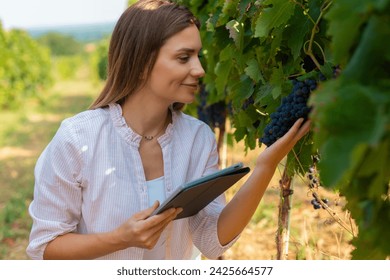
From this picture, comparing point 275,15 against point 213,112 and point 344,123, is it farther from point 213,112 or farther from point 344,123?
point 213,112

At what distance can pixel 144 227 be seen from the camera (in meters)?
2.02

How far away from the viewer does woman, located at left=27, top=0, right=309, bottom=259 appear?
7.33ft

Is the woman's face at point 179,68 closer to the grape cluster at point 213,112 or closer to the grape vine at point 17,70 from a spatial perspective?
the grape cluster at point 213,112

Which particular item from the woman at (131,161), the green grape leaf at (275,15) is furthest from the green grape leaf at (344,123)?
the woman at (131,161)

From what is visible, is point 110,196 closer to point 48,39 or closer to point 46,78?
point 46,78

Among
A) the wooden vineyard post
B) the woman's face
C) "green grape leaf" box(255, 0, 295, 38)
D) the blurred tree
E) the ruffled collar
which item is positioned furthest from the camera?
the blurred tree

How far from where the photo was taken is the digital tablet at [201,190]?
1.88 metres

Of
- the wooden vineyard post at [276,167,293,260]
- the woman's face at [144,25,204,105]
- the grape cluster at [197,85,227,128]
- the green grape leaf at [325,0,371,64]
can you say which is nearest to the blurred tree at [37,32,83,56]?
the grape cluster at [197,85,227,128]

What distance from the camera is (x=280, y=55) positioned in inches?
91.4

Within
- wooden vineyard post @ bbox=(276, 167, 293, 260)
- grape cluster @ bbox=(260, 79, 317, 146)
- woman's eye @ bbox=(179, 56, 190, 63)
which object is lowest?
wooden vineyard post @ bbox=(276, 167, 293, 260)

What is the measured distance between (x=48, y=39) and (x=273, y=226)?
261 feet

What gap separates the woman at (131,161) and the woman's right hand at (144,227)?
0.8 inches

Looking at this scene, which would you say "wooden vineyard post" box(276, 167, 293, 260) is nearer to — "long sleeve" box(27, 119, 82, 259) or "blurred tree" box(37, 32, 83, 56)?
"long sleeve" box(27, 119, 82, 259)
